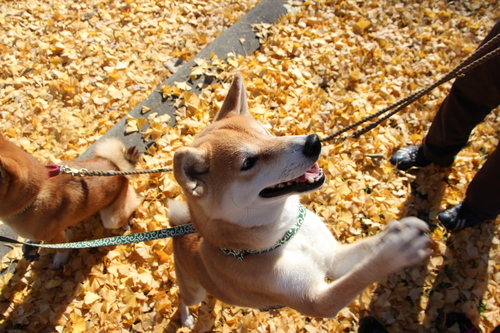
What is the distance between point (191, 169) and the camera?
198 centimetres

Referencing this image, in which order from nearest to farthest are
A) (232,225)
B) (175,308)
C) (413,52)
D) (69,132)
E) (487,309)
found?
(232,225)
(487,309)
(175,308)
(69,132)
(413,52)

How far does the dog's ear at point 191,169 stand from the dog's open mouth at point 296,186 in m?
0.40

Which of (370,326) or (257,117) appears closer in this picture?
(370,326)

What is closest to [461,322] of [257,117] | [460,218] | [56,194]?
[460,218]

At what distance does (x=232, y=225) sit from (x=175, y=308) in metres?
1.61

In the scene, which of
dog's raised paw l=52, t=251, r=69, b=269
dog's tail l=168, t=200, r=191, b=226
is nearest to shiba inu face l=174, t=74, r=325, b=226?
dog's tail l=168, t=200, r=191, b=226

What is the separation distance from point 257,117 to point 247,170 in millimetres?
2196

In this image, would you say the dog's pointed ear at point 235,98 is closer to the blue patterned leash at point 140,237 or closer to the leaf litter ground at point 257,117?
the blue patterned leash at point 140,237

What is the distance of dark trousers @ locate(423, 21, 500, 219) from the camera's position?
2587 mm

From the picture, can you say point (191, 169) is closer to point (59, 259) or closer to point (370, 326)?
point (370, 326)

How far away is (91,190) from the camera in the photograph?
307 centimetres

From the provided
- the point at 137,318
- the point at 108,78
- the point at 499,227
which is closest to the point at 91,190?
the point at 137,318

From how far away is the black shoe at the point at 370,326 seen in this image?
2.79 metres

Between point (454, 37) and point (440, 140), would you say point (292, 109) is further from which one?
point (454, 37)
